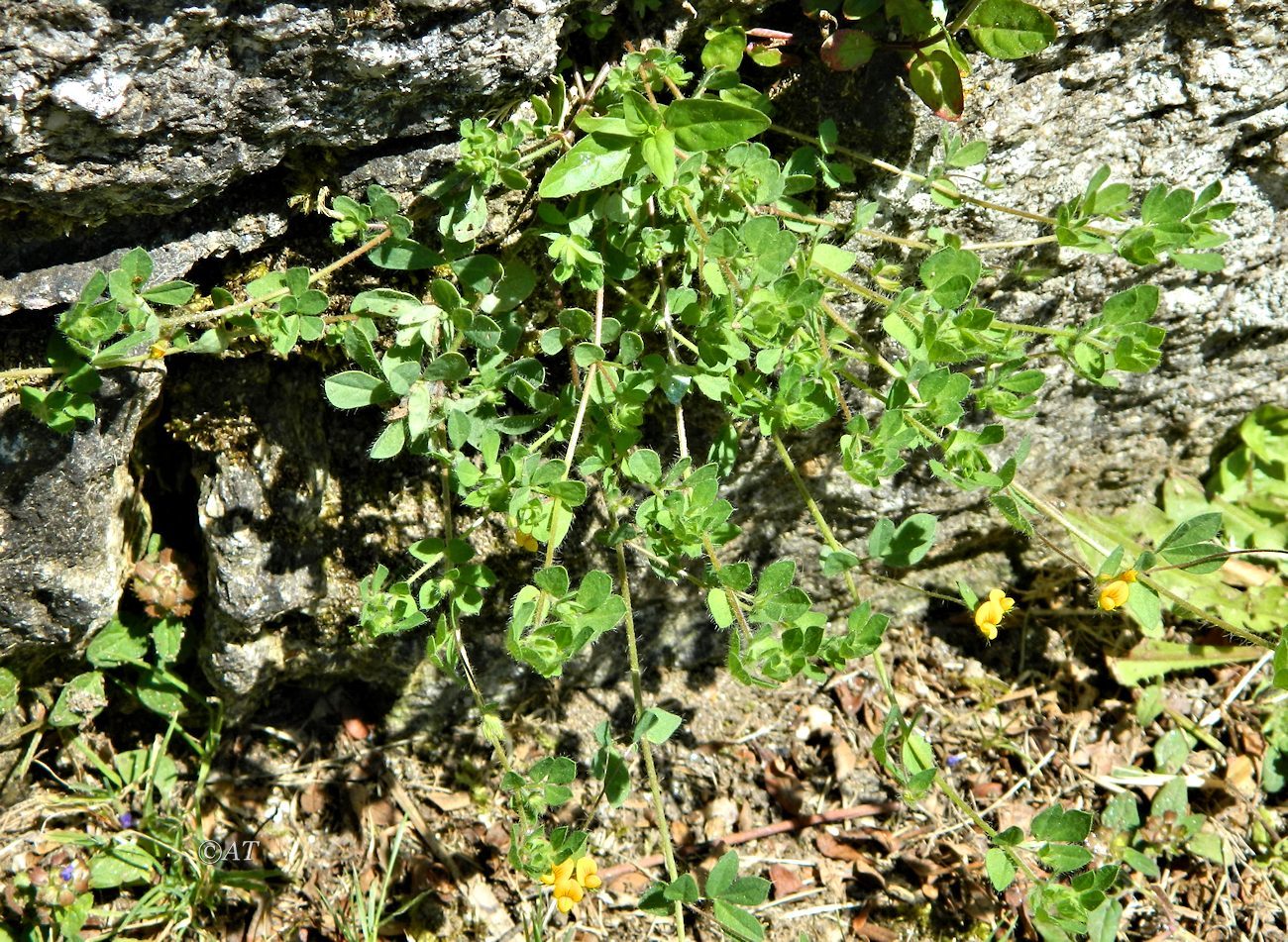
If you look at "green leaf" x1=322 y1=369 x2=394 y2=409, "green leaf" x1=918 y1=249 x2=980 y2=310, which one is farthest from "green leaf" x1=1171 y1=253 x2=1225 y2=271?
"green leaf" x1=322 y1=369 x2=394 y2=409

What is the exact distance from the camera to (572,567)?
3.43 meters

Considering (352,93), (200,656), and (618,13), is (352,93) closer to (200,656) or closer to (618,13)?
(618,13)

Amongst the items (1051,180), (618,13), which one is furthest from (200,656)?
(1051,180)

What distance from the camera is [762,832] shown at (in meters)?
3.71

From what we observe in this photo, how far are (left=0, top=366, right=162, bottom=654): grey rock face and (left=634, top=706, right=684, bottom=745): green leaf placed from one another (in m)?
1.70

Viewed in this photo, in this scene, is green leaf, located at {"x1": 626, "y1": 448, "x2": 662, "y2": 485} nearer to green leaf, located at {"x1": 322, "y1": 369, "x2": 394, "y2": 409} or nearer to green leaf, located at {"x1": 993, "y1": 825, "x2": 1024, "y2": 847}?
green leaf, located at {"x1": 322, "y1": 369, "x2": 394, "y2": 409}

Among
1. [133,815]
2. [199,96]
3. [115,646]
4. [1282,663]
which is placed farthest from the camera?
[133,815]

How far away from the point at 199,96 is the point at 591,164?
0.93 meters

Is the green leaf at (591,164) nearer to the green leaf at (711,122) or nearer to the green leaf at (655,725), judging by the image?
the green leaf at (711,122)

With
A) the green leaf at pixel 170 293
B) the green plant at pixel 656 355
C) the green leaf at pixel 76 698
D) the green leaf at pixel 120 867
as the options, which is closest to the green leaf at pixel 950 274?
the green plant at pixel 656 355

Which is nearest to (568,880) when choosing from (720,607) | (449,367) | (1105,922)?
(720,607)

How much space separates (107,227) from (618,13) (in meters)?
1.48

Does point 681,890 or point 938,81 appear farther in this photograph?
point 938,81

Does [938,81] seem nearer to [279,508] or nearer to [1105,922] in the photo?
[279,508]
